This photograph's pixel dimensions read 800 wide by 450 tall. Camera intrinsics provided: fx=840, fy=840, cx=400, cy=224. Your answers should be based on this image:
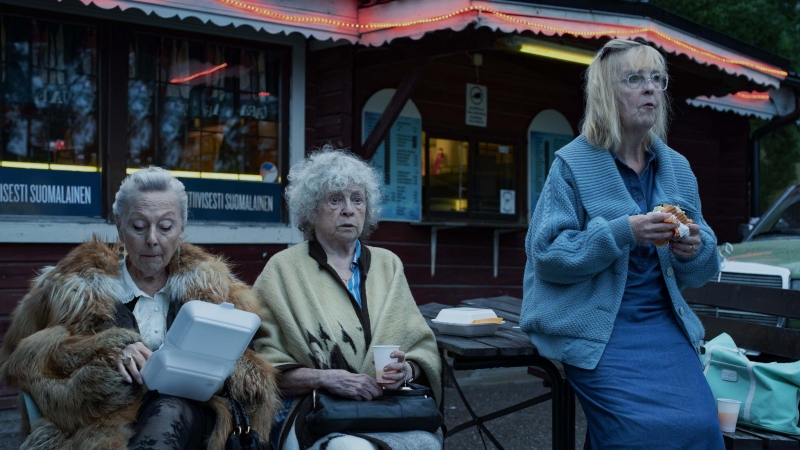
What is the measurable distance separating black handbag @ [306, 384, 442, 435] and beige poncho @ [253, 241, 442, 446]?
0.17m

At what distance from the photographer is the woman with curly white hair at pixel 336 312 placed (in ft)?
9.66

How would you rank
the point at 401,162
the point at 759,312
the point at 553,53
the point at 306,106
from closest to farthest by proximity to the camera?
the point at 759,312
the point at 553,53
the point at 306,106
the point at 401,162

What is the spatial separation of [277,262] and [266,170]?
3.54 m

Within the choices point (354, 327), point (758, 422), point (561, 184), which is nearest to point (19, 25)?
point (354, 327)

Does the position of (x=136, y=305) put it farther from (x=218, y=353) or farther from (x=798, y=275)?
(x=798, y=275)

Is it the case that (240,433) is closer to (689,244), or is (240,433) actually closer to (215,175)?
(689,244)

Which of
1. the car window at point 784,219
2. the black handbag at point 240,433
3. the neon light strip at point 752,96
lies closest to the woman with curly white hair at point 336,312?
the black handbag at point 240,433

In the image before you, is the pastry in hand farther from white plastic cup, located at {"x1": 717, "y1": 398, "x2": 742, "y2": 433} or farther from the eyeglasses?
white plastic cup, located at {"x1": 717, "y1": 398, "x2": 742, "y2": 433}

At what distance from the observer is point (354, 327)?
10.3 feet

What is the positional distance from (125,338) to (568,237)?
147 cm

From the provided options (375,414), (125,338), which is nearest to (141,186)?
(125,338)

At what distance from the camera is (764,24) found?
10344 mm

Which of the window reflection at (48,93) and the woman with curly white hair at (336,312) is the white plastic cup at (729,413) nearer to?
the woman with curly white hair at (336,312)

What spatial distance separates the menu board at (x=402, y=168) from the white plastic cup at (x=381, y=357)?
4.28 metres
